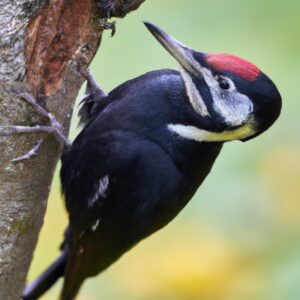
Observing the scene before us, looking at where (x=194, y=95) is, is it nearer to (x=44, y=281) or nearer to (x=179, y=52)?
(x=179, y=52)

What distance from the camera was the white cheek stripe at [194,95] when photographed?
3080mm

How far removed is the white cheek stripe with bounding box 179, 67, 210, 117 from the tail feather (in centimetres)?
109

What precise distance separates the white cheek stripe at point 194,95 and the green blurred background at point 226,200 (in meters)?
0.58

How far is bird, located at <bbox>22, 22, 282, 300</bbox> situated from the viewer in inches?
119

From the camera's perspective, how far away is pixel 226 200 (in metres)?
3.66

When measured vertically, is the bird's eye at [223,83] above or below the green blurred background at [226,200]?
above

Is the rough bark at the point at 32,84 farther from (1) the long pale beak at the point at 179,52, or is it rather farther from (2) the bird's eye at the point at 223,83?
(2) the bird's eye at the point at 223,83

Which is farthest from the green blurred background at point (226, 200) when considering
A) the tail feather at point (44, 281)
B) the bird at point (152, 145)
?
the bird at point (152, 145)

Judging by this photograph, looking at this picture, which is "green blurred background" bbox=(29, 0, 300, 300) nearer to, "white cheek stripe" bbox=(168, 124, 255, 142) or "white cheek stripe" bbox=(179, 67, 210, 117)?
"white cheek stripe" bbox=(168, 124, 255, 142)

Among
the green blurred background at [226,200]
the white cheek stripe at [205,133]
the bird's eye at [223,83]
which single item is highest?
the bird's eye at [223,83]

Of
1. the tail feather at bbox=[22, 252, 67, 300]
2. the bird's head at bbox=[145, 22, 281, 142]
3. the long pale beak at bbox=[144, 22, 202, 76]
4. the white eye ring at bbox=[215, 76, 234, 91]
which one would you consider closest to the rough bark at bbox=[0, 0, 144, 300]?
the long pale beak at bbox=[144, 22, 202, 76]

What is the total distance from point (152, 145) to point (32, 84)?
603 millimetres

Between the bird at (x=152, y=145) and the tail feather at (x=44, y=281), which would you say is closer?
the bird at (x=152, y=145)

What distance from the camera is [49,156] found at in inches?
116
